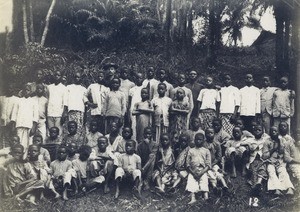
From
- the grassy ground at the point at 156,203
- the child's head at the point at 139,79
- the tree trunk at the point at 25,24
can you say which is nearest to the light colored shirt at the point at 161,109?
the child's head at the point at 139,79

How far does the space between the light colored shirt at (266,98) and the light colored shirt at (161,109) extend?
133 centimetres

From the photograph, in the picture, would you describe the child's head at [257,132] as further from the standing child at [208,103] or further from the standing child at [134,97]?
the standing child at [134,97]

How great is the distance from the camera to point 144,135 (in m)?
6.66

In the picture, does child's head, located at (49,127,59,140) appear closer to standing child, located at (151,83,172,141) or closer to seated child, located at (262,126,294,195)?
standing child, located at (151,83,172,141)

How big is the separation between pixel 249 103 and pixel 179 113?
3.40 feet

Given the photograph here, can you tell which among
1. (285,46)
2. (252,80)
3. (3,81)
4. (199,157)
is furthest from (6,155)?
(285,46)

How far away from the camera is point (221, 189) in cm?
634

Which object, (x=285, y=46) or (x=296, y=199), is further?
(x=285, y=46)

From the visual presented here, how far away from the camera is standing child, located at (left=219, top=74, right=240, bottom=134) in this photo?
23.2 ft

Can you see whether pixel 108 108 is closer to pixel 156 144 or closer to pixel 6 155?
pixel 156 144

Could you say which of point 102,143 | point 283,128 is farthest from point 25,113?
point 283,128

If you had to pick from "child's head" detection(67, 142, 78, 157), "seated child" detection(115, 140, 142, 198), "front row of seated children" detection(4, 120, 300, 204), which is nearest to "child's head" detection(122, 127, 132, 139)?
"front row of seated children" detection(4, 120, 300, 204)

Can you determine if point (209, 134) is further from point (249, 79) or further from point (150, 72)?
point (150, 72)

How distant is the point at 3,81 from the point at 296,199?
425cm
